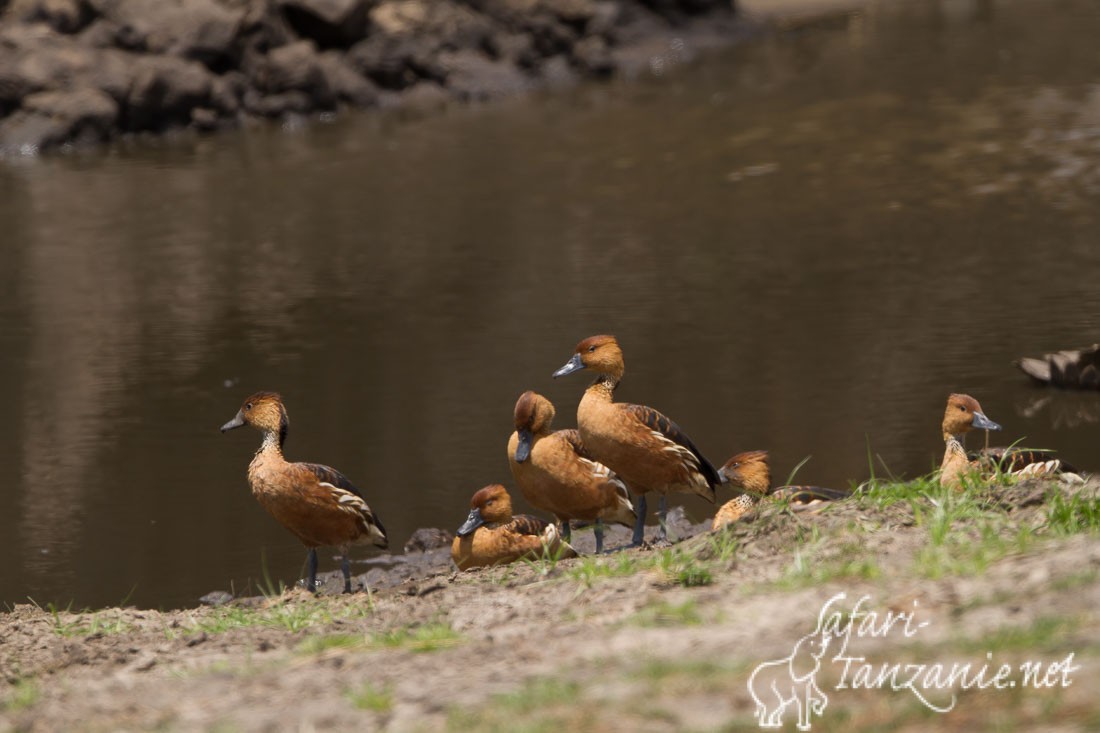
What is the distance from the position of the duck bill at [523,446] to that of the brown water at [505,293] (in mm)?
1694

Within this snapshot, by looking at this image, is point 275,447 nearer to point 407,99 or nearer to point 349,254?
point 349,254

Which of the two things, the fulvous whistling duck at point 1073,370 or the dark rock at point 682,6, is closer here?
the fulvous whistling duck at point 1073,370

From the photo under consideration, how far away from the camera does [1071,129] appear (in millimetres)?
20297

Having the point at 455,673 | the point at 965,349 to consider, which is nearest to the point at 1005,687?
the point at 455,673

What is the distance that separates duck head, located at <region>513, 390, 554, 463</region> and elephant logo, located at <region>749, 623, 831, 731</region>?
10.7 ft

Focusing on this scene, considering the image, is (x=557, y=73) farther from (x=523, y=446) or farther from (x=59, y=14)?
(x=523, y=446)

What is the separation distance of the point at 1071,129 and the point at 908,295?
309 inches

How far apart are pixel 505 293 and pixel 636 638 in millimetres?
10083

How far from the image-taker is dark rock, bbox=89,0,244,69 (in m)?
28.4

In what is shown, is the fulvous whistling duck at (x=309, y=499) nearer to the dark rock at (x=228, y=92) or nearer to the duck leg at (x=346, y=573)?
the duck leg at (x=346, y=573)

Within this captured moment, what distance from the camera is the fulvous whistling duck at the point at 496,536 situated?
7904mm

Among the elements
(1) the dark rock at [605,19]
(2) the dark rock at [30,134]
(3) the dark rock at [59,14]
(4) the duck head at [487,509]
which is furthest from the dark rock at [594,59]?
(4) the duck head at [487,509]

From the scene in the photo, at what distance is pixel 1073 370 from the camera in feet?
36.1

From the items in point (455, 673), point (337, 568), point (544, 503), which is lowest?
point (337, 568)
